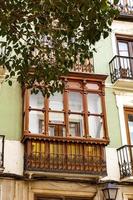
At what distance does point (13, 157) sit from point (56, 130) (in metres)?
1.55

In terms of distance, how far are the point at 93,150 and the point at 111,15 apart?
563 centimetres

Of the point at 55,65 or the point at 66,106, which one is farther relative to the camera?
the point at 66,106

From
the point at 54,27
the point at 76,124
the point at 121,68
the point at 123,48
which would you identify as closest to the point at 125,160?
the point at 76,124

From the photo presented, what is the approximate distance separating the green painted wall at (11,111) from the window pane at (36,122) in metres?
0.34

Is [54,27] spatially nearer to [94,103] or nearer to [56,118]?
[56,118]

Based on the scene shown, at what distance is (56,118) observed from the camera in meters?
13.9

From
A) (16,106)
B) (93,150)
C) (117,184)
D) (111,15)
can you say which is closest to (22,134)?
(16,106)

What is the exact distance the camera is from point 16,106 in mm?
13977

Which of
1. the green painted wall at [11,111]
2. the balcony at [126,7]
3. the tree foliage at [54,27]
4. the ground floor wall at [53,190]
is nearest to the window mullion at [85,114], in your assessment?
the ground floor wall at [53,190]

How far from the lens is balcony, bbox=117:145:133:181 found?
13.6 meters

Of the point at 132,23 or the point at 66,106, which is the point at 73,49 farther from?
the point at 132,23

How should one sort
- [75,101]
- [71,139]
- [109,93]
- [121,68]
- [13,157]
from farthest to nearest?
1. [121,68]
2. [109,93]
3. [75,101]
4. [71,139]
5. [13,157]

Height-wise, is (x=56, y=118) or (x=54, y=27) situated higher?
(x=54, y=27)

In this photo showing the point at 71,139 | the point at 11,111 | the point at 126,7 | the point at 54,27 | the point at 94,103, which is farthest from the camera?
the point at 126,7
